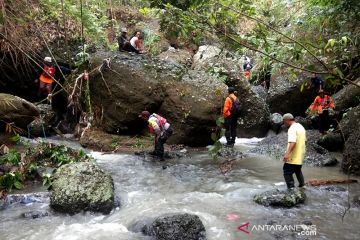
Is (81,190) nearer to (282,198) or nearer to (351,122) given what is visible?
(282,198)

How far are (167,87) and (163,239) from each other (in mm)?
7071

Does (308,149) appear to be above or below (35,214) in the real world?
above

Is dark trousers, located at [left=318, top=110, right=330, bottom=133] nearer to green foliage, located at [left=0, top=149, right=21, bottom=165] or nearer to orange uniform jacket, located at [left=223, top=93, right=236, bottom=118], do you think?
orange uniform jacket, located at [left=223, top=93, right=236, bottom=118]

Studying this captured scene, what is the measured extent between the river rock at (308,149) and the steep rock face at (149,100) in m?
1.89

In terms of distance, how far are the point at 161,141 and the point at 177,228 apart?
477cm

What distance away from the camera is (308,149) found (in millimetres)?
11562

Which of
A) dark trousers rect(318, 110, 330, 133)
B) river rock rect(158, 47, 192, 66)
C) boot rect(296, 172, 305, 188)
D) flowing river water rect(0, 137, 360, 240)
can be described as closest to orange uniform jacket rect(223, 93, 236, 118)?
flowing river water rect(0, 137, 360, 240)

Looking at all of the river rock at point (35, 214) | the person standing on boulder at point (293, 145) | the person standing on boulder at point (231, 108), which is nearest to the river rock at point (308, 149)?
the person standing on boulder at point (231, 108)

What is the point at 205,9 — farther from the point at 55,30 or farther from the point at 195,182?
the point at 55,30

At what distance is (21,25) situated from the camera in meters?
8.44

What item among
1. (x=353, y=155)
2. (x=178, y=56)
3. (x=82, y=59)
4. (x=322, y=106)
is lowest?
(x=353, y=155)

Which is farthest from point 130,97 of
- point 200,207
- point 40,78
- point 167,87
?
point 200,207

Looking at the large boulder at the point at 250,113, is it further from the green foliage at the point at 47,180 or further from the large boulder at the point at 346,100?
the green foliage at the point at 47,180

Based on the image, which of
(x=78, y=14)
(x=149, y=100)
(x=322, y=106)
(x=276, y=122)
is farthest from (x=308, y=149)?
(x=78, y=14)
